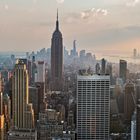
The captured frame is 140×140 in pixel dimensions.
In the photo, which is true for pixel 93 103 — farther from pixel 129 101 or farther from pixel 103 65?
pixel 103 65

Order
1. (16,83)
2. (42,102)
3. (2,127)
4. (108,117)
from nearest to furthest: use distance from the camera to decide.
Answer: (2,127) < (108,117) < (42,102) < (16,83)

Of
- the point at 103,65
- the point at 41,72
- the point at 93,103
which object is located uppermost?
the point at 103,65

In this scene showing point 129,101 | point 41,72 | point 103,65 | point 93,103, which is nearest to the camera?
point 103,65

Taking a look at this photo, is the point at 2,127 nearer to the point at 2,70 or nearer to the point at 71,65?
the point at 2,70

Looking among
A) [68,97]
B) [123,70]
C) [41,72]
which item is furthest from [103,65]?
[41,72]

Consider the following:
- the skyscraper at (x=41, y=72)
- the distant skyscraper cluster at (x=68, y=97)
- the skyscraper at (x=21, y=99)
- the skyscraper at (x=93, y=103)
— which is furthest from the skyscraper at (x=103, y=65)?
the skyscraper at (x=21, y=99)

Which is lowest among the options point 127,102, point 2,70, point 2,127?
point 2,127

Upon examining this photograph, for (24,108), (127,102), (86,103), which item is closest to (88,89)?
(86,103)

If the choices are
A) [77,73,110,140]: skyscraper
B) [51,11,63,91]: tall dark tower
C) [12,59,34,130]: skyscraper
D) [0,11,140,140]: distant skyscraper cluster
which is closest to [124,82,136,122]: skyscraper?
[0,11,140,140]: distant skyscraper cluster

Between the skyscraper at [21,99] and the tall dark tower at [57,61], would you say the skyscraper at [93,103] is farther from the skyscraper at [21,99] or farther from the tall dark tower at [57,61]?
the skyscraper at [21,99]
